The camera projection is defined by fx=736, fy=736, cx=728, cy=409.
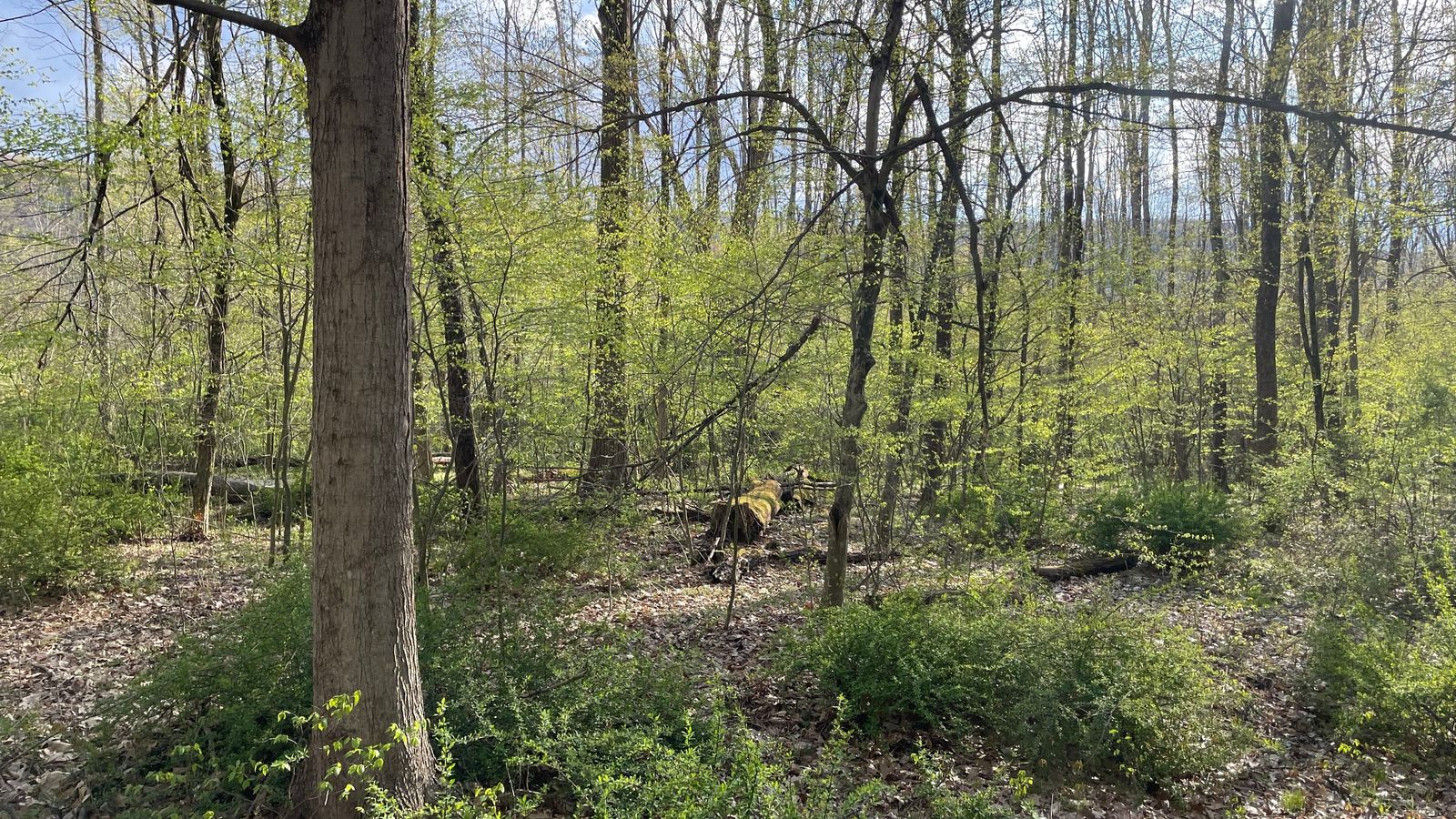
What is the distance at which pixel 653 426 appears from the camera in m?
7.69

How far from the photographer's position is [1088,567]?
838 cm

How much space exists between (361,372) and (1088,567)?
26.6 ft

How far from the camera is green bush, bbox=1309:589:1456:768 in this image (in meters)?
4.23

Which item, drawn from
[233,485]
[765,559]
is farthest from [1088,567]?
[233,485]

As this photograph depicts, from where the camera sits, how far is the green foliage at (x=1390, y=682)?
13.9 feet

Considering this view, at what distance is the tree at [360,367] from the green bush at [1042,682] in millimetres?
2556

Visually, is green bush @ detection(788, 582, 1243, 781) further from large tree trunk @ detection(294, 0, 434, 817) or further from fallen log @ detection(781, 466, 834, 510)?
fallen log @ detection(781, 466, 834, 510)

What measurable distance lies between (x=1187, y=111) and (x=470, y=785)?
260 inches

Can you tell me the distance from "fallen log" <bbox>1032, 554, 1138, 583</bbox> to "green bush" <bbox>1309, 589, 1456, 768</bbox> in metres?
3.00

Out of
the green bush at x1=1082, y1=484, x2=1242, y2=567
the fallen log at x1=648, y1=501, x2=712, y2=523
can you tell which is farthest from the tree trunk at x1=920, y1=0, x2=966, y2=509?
the fallen log at x1=648, y1=501, x2=712, y2=523

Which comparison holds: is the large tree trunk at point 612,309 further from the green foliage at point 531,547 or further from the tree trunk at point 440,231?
the tree trunk at point 440,231

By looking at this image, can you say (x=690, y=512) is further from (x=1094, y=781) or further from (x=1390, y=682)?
(x=1390, y=682)

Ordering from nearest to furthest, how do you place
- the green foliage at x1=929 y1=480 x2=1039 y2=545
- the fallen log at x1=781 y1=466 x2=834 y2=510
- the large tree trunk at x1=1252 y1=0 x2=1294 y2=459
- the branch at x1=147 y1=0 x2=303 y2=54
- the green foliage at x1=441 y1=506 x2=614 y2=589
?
1. the branch at x1=147 y1=0 x2=303 y2=54
2. the green foliage at x1=441 y1=506 x2=614 y2=589
3. the green foliage at x1=929 y1=480 x2=1039 y2=545
4. the fallen log at x1=781 y1=466 x2=834 y2=510
5. the large tree trunk at x1=1252 y1=0 x2=1294 y2=459

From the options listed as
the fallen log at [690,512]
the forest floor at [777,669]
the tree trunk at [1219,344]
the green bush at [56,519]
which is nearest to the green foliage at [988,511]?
the forest floor at [777,669]
